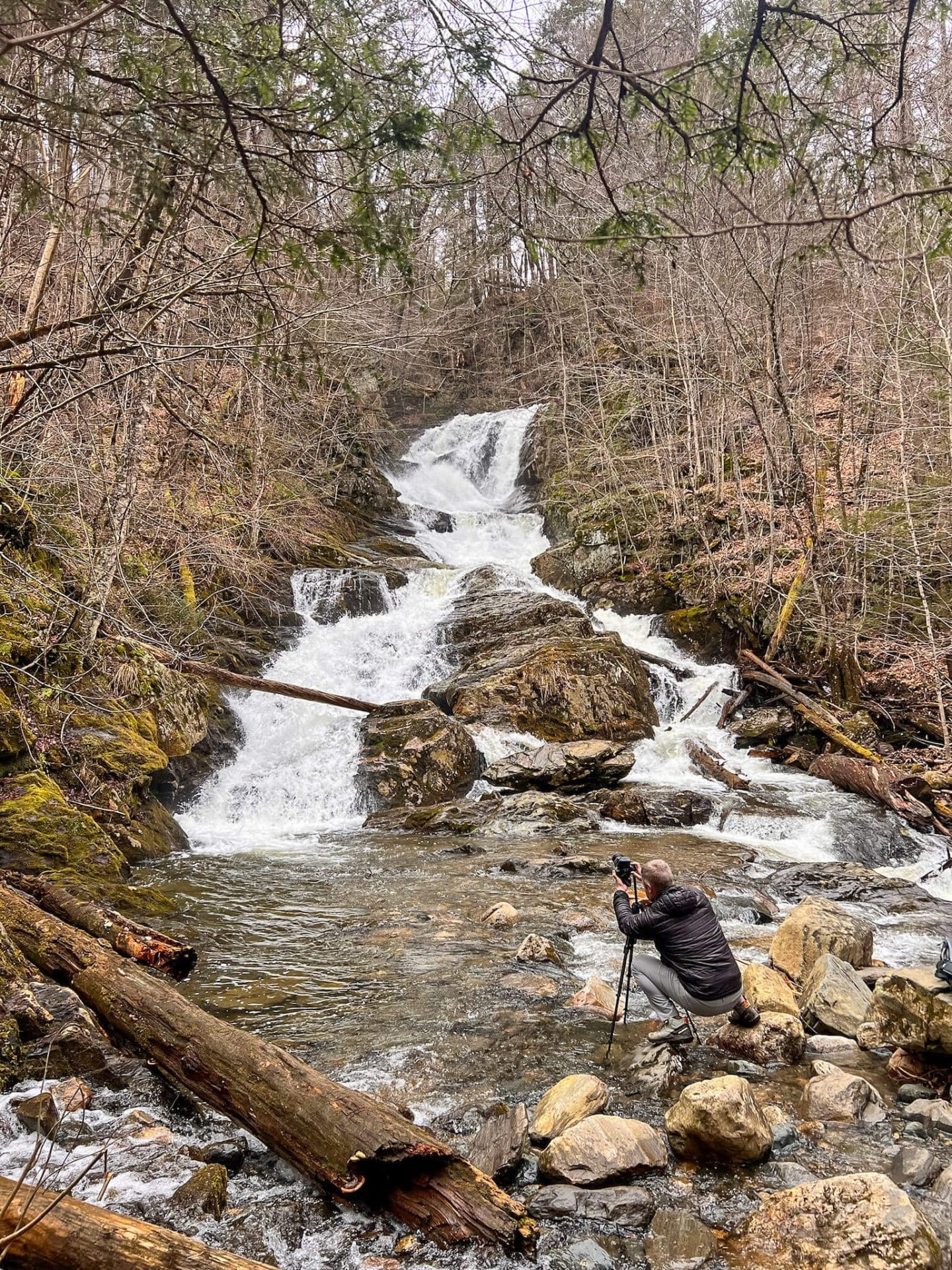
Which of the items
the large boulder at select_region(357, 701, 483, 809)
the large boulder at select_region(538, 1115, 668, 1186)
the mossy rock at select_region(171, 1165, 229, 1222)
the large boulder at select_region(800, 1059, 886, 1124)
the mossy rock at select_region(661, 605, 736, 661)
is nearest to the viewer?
the mossy rock at select_region(171, 1165, 229, 1222)

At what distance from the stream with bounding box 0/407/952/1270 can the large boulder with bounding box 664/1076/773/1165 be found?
0.46 ft

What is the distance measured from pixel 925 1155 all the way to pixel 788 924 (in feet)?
8.24

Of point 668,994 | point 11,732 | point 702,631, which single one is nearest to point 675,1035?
point 668,994

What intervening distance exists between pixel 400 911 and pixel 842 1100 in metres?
4.26

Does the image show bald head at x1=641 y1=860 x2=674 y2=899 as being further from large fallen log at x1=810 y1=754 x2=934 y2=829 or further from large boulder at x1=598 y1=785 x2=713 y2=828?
large fallen log at x1=810 y1=754 x2=934 y2=829

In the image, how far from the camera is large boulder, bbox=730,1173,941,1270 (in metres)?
2.74

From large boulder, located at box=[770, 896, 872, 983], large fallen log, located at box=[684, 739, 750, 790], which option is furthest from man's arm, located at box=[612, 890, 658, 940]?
large fallen log, located at box=[684, 739, 750, 790]

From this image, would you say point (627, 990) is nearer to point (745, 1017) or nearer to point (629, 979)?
point (629, 979)

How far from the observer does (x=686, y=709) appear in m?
14.4

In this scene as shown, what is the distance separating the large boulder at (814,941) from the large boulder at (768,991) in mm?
353

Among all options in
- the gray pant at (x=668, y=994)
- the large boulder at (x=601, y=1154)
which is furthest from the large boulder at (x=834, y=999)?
the large boulder at (x=601, y=1154)

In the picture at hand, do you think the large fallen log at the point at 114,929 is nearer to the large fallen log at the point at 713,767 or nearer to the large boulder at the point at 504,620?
the large fallen log at the point at 713,767

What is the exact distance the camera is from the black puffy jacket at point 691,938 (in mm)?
4684

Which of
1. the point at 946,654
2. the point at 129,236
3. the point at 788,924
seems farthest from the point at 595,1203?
the point at 946,654
